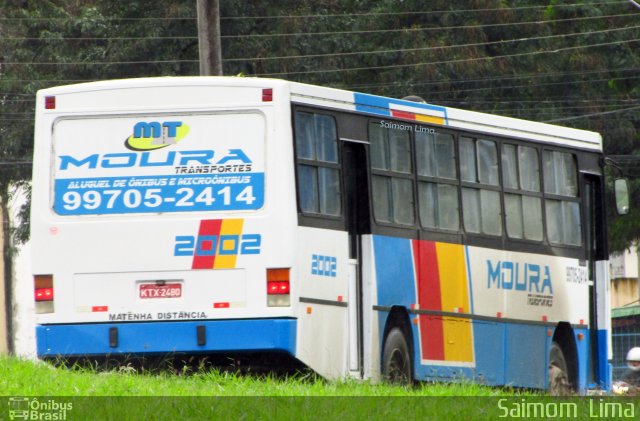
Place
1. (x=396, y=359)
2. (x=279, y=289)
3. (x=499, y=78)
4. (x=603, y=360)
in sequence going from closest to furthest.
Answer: (x=279, y=289)
(x=396, y=359)
(x=603, y=360)
(x=499, y=78)

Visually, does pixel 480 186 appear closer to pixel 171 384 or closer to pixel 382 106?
pixel 382 106

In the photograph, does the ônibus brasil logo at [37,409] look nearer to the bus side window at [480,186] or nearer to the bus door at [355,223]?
the bus door at [355,223]

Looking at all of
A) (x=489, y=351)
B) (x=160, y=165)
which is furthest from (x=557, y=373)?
(x=160, y=165)

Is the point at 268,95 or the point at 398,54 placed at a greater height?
the point at 398,54

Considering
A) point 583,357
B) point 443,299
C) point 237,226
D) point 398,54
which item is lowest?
point 583,357

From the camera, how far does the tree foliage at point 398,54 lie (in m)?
33.9

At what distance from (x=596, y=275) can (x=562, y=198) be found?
1.36 meters

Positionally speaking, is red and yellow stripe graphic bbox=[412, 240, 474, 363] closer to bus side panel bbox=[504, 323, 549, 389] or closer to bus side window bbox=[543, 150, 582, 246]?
bus side panel bbox=[504, 323, 549, 389]

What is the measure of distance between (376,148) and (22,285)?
160 ft

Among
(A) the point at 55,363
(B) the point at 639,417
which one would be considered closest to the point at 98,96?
(A) the point at 55,363

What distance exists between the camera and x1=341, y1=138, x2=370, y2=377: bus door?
13688 mm

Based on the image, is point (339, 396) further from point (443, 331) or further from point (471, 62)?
Result: point (471, 62)

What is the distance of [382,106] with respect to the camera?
14508 millimetres

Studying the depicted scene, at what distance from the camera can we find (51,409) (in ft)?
32.1
